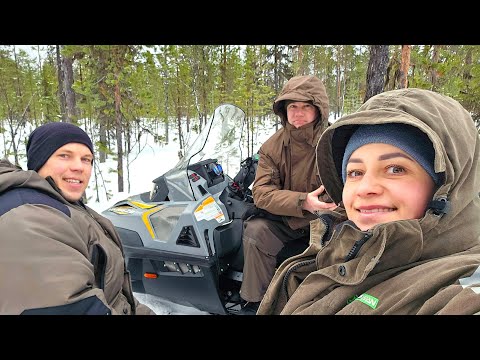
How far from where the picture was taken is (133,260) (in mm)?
3109

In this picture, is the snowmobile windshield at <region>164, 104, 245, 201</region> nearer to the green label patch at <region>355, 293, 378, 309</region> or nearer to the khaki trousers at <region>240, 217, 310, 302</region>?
the khaki trousers at <region>240, 217, 310, 302</region>

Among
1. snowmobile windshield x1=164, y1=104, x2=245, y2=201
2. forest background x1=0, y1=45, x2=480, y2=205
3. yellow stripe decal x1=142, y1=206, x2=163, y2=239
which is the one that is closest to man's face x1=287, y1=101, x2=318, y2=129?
forest background x1=0, y1=45, x2=480, y2=205

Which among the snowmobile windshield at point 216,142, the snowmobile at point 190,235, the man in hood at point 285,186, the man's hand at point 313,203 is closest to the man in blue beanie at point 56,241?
the snowmobile at point 190,235

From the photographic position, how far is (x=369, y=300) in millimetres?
869

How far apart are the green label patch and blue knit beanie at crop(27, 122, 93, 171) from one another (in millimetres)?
1891

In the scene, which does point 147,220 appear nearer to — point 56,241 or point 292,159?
point 292,159

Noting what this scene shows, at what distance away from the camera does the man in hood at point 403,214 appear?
854mm

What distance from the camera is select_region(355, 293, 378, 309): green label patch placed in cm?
86

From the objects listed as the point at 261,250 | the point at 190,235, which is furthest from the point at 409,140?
the point at 190,235

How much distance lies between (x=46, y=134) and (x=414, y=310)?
2100 mm

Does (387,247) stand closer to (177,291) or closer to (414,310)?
(414,310)

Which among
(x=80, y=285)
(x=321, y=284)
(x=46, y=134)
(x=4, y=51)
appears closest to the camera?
(x=321, y=284)

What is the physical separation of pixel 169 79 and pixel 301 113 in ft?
52.9
